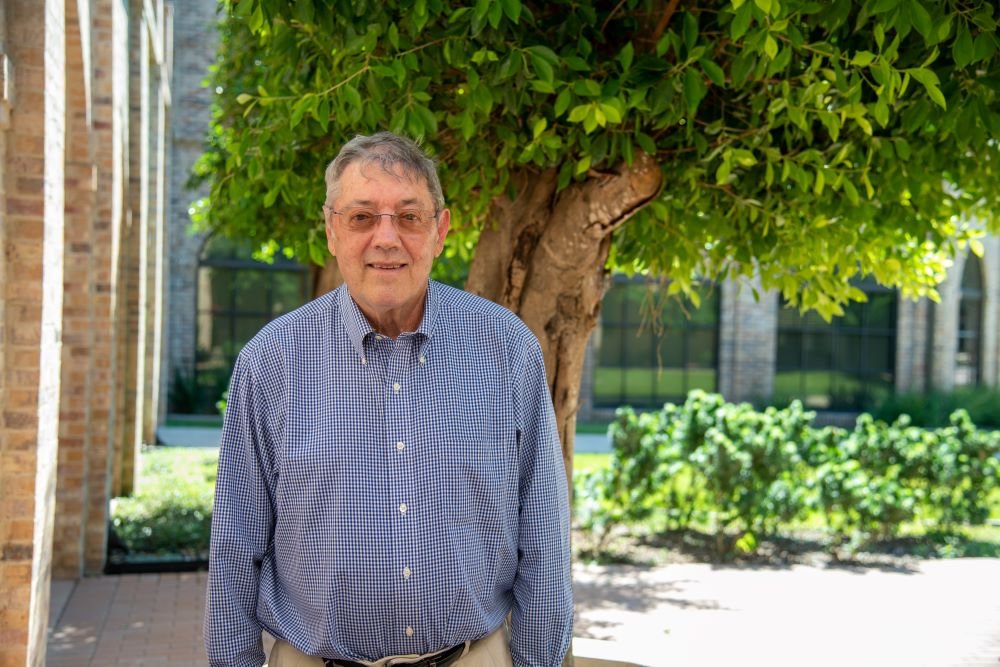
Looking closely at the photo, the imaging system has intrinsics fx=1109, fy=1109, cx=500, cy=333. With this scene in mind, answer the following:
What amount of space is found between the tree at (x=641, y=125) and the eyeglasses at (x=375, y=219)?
3.34ft

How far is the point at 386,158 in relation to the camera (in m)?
2.59

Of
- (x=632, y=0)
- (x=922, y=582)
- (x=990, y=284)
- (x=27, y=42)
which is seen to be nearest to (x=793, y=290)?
(x=632, y=0)

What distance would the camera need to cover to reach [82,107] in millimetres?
7434

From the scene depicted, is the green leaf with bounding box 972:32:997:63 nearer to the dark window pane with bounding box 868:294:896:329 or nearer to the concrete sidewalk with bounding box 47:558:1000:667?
the concrete sidewalk with bounding box 47:558:1000:667

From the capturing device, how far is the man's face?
8.46 ft

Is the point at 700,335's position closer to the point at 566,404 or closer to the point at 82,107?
the point at 82,107

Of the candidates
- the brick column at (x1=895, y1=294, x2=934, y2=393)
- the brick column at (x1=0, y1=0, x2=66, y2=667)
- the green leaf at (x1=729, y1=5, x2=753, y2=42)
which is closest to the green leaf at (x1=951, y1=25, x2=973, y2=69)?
the green leaf at (x1=729, y1=5, x2=753, y2=42)

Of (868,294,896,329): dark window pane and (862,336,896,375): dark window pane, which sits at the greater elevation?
(868,294,896,329): dark window pane

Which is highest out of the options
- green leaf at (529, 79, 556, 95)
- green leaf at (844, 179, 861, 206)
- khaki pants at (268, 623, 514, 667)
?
green leaf at (529, 79, 556, 95)

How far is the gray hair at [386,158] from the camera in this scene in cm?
259

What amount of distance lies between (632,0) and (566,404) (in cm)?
167

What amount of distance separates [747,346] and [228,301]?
35.9 ft

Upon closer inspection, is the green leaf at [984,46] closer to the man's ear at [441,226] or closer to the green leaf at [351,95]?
the man's ear at [441,226]

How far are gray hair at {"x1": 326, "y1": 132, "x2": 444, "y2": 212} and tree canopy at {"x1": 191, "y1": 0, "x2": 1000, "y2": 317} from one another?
911 mm
